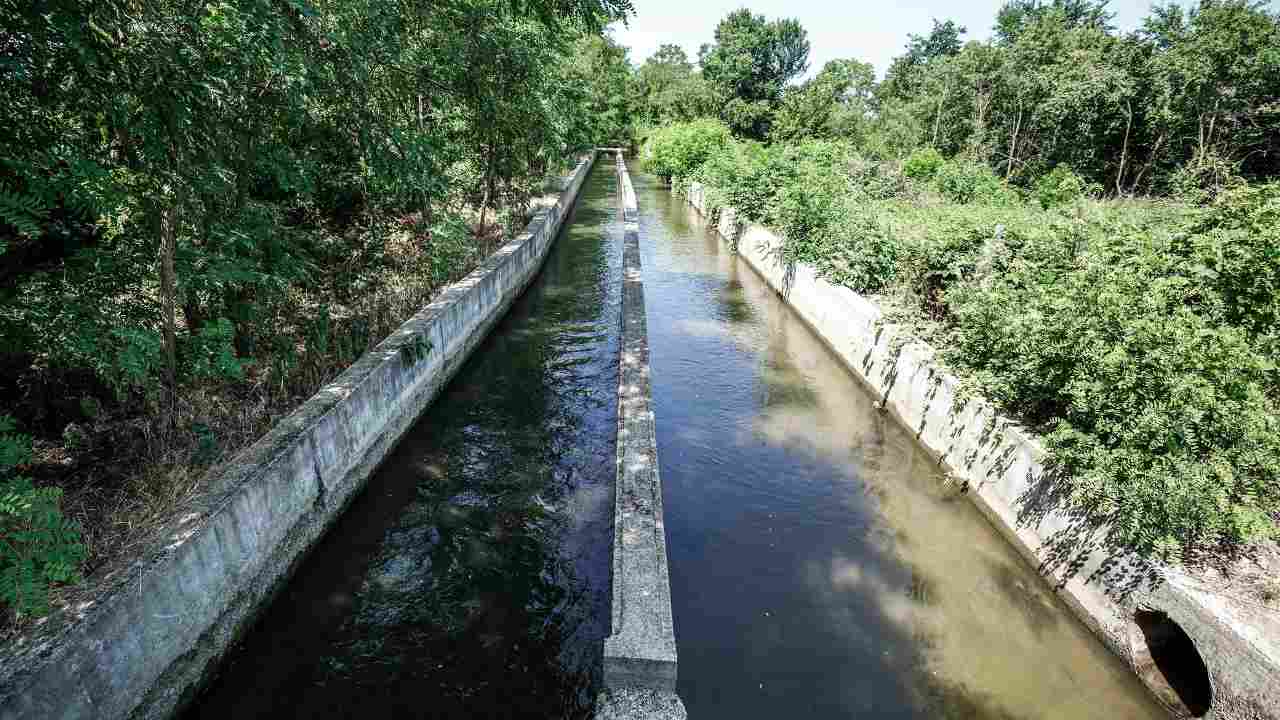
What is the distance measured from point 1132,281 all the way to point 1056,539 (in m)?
2.68

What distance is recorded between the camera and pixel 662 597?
4.29 m

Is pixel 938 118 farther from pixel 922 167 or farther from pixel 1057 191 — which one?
pixel 1057 191

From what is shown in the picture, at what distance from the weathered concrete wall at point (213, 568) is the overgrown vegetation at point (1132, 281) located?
7.11 meters

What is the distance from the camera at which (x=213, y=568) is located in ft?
14.4

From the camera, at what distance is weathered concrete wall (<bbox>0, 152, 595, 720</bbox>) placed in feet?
10.8

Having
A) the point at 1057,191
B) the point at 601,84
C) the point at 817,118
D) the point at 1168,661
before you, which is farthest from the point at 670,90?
the point at 1168,661

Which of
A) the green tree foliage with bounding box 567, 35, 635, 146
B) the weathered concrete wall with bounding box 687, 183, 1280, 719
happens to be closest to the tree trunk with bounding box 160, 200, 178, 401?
the weathered concrete wall with bounding box 687, 183, 1280, 719

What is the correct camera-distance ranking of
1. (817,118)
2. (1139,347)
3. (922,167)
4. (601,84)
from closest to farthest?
1. (1139,347)
2. (922,167)
3. (817,118)
4. (601,84)

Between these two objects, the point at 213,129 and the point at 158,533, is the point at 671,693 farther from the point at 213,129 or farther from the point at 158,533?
the point at 213,129

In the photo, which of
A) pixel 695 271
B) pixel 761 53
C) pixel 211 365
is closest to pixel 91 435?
pixel 211 365

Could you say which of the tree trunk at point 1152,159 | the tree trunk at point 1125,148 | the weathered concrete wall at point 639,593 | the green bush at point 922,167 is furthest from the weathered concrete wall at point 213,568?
the tree trunk at point 1152,159

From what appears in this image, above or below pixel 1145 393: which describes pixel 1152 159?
above

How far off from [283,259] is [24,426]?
8.03 ft

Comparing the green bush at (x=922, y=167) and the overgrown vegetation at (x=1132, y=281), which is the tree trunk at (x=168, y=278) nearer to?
the overgrown vegetation at (x=1132, y=281)
